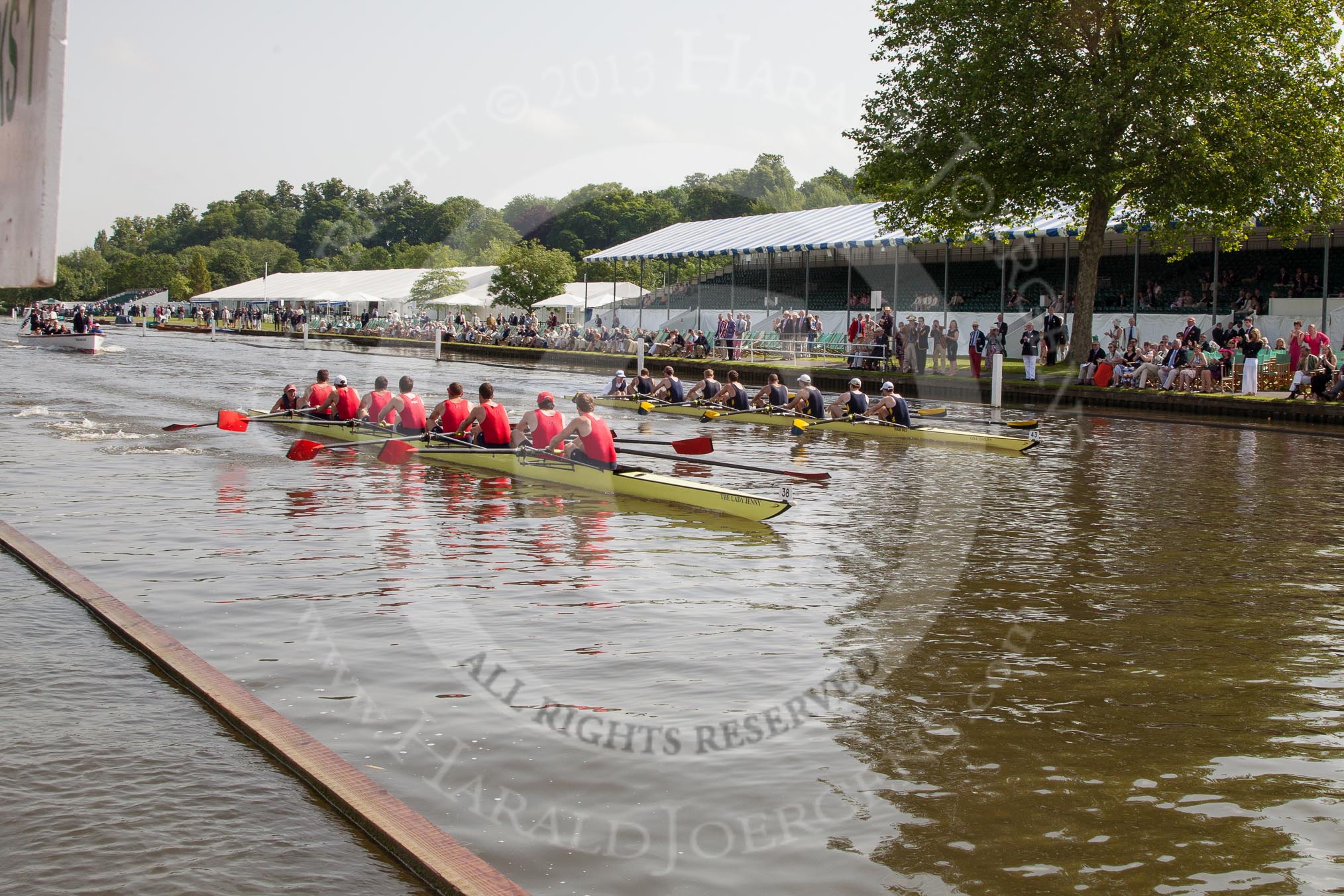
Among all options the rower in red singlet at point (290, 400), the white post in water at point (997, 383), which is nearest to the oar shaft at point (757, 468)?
the rower in red singlet at point (290, 400)

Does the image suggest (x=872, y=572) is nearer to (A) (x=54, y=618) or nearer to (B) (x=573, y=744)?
(B) (x=573, y=744)

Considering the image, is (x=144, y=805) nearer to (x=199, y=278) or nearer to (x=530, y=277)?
(x=530, y=277)

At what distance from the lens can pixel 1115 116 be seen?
99.1 ft

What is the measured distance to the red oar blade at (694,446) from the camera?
56.1 ft

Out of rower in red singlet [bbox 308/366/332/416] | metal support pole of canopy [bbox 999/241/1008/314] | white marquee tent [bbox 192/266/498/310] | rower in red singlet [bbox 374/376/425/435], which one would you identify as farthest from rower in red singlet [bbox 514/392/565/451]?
white marquee tent [bbox 192/266/498/310]

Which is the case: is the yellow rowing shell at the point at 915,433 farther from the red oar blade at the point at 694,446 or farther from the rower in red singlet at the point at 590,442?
the rower in red singlet at the point at 590,442

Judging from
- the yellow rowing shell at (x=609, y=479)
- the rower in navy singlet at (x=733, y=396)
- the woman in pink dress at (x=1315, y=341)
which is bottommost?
the yellow rowing shell at (x=609, y=479)

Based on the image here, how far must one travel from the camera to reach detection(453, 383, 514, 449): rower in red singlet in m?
17.8

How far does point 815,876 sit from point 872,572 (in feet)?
21.4

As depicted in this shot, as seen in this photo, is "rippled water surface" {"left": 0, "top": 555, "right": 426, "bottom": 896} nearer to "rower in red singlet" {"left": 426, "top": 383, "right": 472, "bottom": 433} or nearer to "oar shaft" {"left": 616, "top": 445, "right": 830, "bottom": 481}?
"oar shaft" {"left": 616, "top": 445, "right": 830, "bottom": 481}

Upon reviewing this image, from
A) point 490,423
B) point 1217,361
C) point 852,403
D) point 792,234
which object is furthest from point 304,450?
point 792,234

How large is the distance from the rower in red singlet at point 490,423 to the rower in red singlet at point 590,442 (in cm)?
164

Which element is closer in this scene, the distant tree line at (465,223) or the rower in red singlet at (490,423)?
the rower in red singlet at (490,423)

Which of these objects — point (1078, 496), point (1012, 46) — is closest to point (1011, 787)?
point (1078, 496)
